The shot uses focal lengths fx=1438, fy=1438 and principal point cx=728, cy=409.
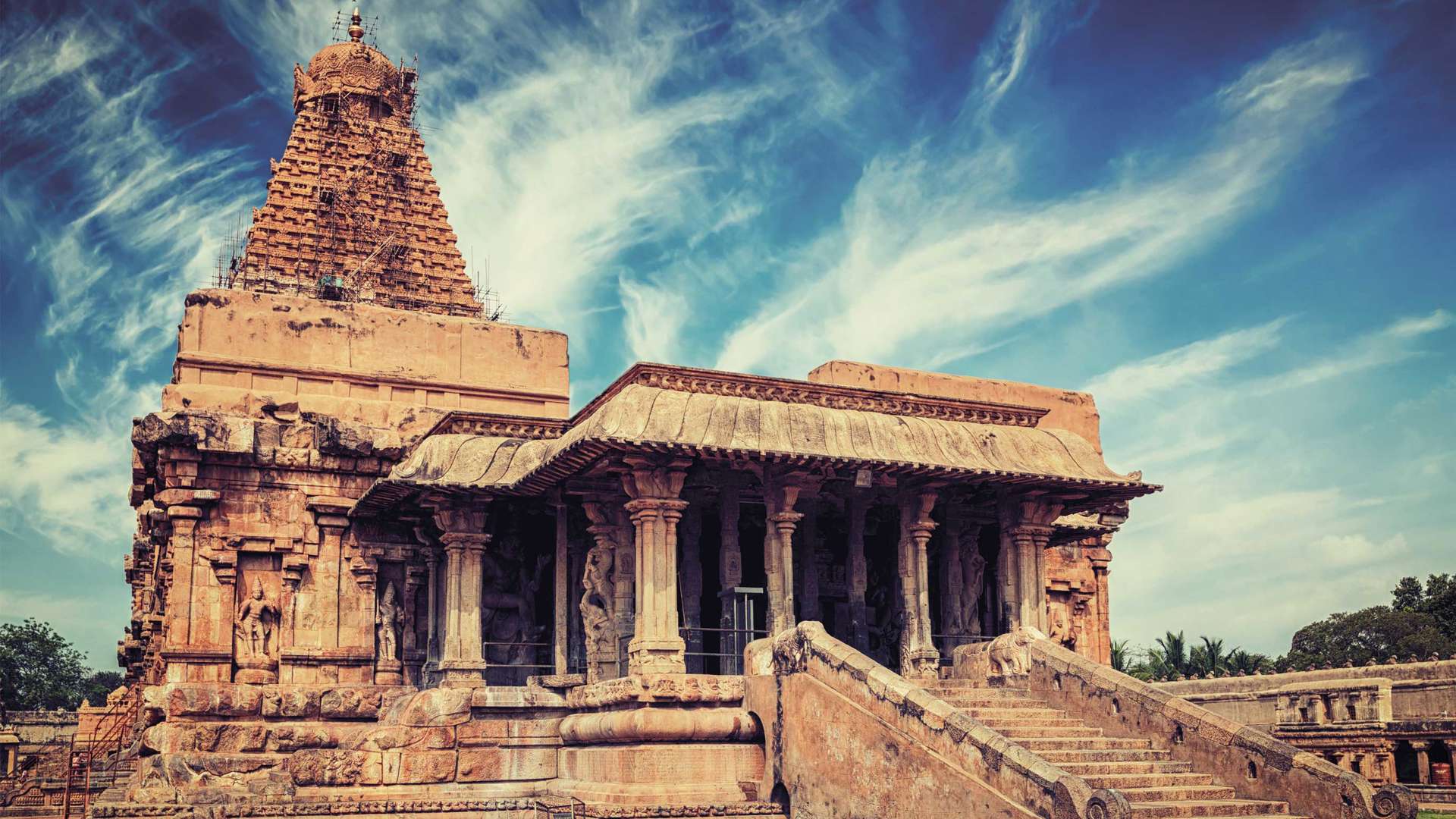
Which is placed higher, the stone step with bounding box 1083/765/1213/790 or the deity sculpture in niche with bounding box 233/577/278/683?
the deity sculpture in niche with bounding box 233/577/278/683

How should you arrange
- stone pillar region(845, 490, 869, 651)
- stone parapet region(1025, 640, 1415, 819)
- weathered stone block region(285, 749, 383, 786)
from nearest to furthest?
stone parapet region(1025, 640, 1415, 819)
weathered stone block region(285, 749, 383, 786)
stone pillar region(845, 490, 869, 651)

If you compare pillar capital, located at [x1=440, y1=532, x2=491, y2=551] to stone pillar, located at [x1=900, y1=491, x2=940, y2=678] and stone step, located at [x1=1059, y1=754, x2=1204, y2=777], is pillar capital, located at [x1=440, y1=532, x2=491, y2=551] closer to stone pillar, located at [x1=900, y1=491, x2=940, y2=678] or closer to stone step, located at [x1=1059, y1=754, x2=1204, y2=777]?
stone pillar, located at [x1=900, y1=491, x2=940, y2=678]

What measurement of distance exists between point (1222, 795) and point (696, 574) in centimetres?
799

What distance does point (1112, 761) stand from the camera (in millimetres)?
14414

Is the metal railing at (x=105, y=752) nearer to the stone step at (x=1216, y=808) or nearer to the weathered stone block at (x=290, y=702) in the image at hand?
the weathered stone block at (x=290, y=702)

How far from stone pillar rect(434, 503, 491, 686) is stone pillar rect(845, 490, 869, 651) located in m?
5.07

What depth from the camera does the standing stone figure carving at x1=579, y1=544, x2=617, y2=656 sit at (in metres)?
18.6

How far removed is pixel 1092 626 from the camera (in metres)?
29.2

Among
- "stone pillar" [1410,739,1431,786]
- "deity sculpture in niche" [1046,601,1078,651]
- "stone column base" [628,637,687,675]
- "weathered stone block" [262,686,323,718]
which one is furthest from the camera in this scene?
"deity sculpture in niche" [1046,601,1078,651]

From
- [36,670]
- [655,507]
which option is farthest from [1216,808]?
[36,670]

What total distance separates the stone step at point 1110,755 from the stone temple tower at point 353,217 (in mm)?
18581

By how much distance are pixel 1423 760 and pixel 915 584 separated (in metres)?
9.81

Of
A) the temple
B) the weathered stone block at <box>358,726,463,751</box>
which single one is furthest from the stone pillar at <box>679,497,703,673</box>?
the weathered stone block at <box>358,726,463,751</box>

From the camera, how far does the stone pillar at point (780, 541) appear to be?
18000 mm
